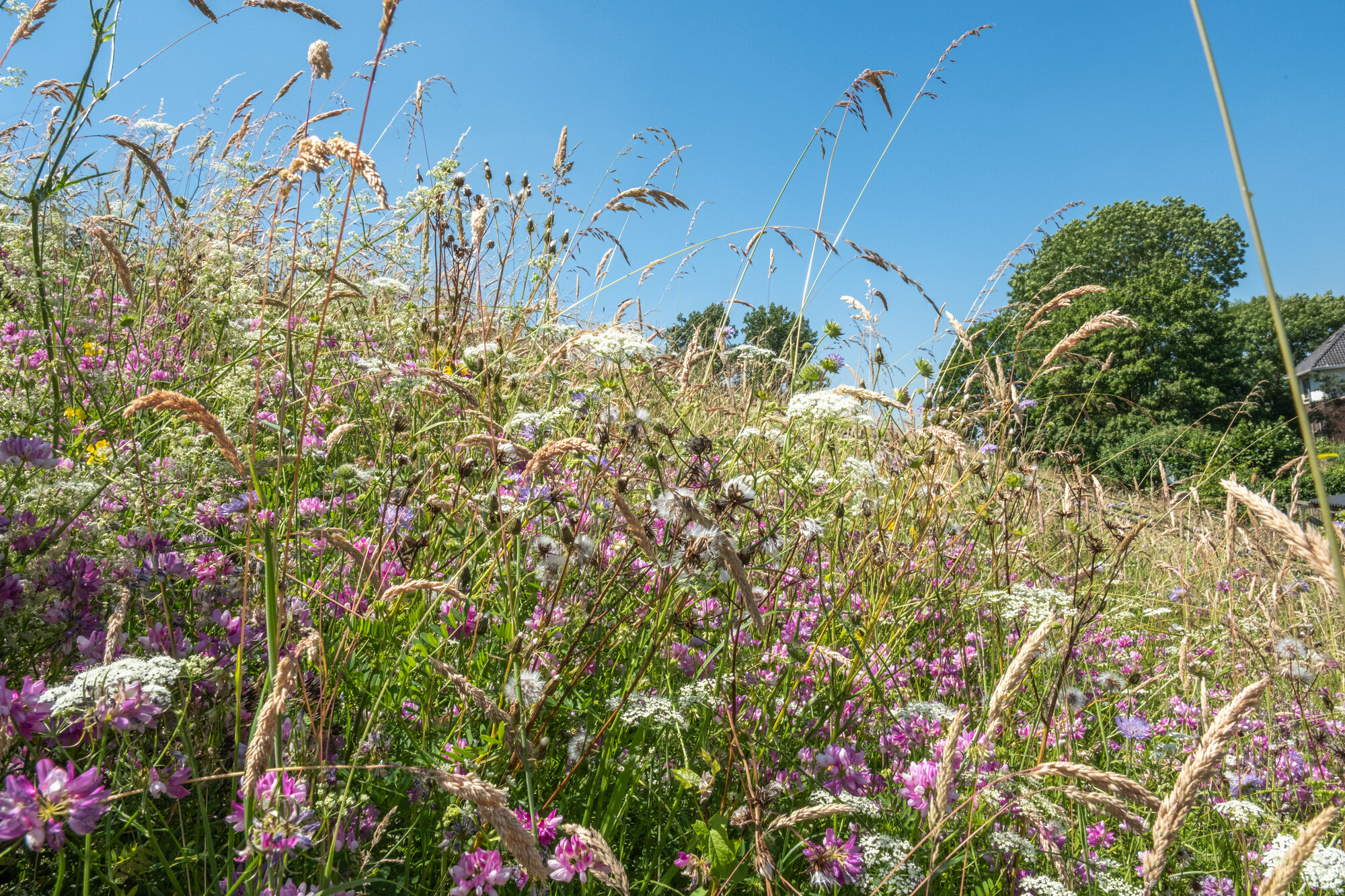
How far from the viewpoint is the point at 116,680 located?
95 centimetres

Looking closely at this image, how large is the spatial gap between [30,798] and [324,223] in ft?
9.27

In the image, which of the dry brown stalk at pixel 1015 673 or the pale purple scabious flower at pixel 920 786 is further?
the pale purple scabious flower at pixel 920 786

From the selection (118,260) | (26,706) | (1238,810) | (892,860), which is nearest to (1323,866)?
(1238,810)

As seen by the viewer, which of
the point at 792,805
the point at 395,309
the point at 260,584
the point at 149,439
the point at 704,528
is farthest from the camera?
the point at 395,309

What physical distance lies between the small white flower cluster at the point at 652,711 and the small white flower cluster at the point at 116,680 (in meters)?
0.69

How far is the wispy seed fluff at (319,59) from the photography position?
1276 mm

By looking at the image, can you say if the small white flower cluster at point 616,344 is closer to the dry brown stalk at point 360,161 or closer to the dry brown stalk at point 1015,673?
the dry brown stalk at point 360,161

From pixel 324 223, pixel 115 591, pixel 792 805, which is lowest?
pixel 792 805

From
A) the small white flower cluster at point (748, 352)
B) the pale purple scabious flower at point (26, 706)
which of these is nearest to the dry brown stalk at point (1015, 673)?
the pale purple scabious flower at point (26, 706)

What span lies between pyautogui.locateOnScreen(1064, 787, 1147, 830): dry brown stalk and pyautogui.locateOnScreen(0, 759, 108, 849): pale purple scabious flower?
1.04 meters

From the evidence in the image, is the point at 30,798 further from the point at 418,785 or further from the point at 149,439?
the point at 149,439

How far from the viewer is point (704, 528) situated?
1.04 m

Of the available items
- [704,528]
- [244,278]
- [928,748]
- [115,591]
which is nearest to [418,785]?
[115,591]

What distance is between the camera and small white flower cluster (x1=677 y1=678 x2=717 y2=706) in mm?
1378
